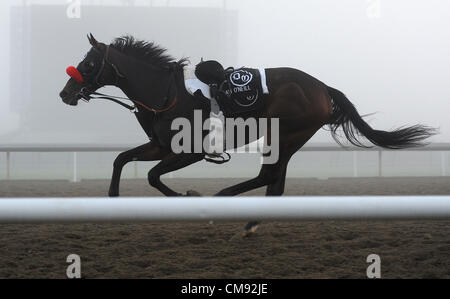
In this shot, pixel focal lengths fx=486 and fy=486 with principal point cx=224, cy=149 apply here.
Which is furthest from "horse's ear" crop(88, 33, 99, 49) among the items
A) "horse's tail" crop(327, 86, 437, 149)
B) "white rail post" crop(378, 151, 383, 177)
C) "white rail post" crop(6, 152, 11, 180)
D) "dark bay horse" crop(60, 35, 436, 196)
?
"white rail post" crop(378, 151, 383, 177)

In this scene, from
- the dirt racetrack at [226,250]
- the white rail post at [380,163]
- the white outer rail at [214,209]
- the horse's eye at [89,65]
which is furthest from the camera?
the white rail post at [380,163]

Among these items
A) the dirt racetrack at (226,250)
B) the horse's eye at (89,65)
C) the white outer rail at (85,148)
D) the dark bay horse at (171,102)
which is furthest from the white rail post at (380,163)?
the horse's eye at (89,65)

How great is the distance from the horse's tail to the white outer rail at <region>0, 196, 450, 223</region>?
231cm

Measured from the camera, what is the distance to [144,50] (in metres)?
3.90

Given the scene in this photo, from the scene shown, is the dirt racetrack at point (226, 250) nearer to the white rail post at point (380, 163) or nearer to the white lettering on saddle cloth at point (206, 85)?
the white lettering on saddle cloth at point (206, 85)

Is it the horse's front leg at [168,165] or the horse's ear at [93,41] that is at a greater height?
the horse's ear at [93,41]

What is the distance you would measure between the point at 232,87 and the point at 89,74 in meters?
1.10

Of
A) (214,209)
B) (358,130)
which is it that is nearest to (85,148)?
(358,130)

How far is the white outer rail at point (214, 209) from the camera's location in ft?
4.89

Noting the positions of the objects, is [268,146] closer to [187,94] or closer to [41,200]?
[187,94]

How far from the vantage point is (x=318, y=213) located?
1.53 meters

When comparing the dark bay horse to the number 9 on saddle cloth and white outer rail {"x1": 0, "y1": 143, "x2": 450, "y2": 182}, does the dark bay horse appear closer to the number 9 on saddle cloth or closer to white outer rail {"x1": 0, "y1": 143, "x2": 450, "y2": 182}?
the number 9 on saddle cloth

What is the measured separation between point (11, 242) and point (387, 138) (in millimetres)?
2871

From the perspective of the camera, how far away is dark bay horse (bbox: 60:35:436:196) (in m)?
3.57
